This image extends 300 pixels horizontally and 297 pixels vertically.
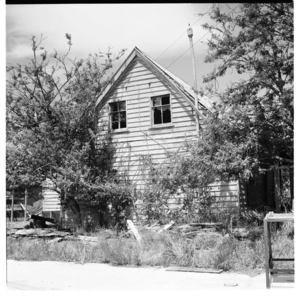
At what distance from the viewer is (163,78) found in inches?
400

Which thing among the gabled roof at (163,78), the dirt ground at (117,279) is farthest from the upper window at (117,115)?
the dirt ground at (117,279)

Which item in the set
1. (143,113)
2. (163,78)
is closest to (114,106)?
(143,113)

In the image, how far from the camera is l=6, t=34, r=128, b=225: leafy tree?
9.71 m

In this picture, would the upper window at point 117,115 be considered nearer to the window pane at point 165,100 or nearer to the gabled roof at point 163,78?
the gabled roof at point 163,78

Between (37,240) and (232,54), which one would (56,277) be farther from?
(232,54)

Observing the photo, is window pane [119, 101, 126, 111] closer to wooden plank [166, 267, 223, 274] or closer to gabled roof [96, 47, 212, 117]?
gabled roof [96, 47, 212, 117]

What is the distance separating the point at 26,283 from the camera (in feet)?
16.1

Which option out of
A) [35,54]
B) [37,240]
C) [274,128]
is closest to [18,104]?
[35,54]

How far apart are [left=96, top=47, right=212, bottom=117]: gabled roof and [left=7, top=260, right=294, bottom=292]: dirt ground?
4671 millimetres

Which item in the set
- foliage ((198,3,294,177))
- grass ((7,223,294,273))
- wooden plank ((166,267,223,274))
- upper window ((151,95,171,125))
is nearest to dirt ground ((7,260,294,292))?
wooden plank ((166,267,223,274))

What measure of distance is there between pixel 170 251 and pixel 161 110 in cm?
465

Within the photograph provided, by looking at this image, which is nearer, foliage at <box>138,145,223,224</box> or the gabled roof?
foliage at <box>138,145,223,224</box>

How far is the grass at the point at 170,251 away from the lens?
224 inches

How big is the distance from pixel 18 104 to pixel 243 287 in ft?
23.2
